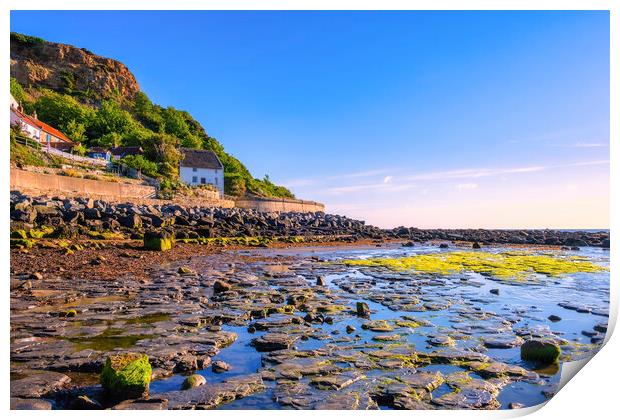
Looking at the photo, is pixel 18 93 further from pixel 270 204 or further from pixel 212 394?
pixel 212 394

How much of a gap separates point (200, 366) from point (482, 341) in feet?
13.0

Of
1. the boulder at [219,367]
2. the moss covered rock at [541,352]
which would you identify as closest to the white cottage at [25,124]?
the boulder at [219,367]

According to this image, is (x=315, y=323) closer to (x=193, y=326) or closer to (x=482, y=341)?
(x=193, y=326)

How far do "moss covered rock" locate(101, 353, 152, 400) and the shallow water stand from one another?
0.24 metres

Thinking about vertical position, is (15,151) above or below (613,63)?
above

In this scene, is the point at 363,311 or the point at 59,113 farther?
the point at 59,113

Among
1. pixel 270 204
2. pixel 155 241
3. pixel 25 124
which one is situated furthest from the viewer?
pixel 270 204

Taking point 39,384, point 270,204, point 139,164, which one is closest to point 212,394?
point 39,384

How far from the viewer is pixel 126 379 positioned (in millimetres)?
3770

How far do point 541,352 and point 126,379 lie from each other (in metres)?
4.83

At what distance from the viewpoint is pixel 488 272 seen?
14.2 m

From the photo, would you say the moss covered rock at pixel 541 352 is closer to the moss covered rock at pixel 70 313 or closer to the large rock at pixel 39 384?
the large rock at pixel 39 384

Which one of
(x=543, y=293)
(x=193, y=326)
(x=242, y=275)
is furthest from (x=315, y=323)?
(x=543, y=293)

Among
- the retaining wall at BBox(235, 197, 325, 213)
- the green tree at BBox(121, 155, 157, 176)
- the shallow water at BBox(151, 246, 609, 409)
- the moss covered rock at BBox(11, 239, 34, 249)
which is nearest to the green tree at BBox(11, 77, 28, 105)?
the green tree at BBox(121, 155, 157, 176)
